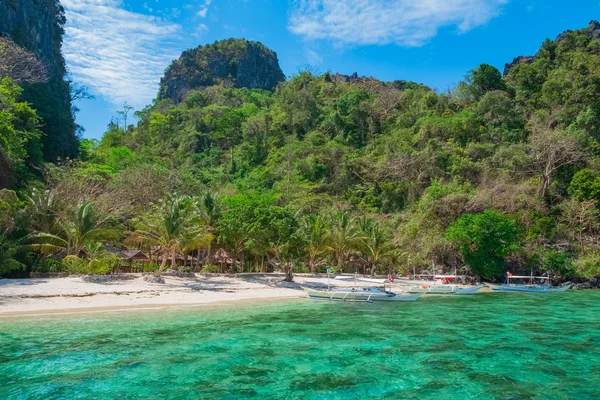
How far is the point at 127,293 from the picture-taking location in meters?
19.9

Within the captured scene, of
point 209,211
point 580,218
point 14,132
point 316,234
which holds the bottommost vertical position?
point 316,234

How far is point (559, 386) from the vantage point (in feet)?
30.8

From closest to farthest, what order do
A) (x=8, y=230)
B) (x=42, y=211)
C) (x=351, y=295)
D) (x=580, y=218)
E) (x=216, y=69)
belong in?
1. (x=8, y=230)
2. (x=351, y=295)
3. (x=42, y=211)
4. (x=580, y=218)
5. (x=216, y=69)

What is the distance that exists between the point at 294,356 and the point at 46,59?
50.6 m

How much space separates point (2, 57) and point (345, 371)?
29.1 meters

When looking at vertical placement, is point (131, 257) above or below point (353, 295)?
above

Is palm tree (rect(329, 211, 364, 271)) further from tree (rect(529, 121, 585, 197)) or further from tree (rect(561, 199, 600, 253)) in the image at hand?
tree (rect(561, 199, 600, 253))

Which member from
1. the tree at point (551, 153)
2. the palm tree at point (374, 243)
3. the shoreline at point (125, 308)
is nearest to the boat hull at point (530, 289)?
the palm tree at point (374, 243)

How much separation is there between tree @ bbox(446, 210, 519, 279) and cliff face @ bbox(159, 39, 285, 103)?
2958 inches

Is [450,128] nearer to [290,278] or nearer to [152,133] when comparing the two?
[290,278]

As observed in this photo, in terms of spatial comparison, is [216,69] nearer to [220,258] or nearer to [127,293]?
[220,258]

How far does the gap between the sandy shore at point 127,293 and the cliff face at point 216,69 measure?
78310mm

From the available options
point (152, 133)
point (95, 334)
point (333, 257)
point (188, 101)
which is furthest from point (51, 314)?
point (188, 101)

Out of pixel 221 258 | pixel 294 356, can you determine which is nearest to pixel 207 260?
pixel 221 258
